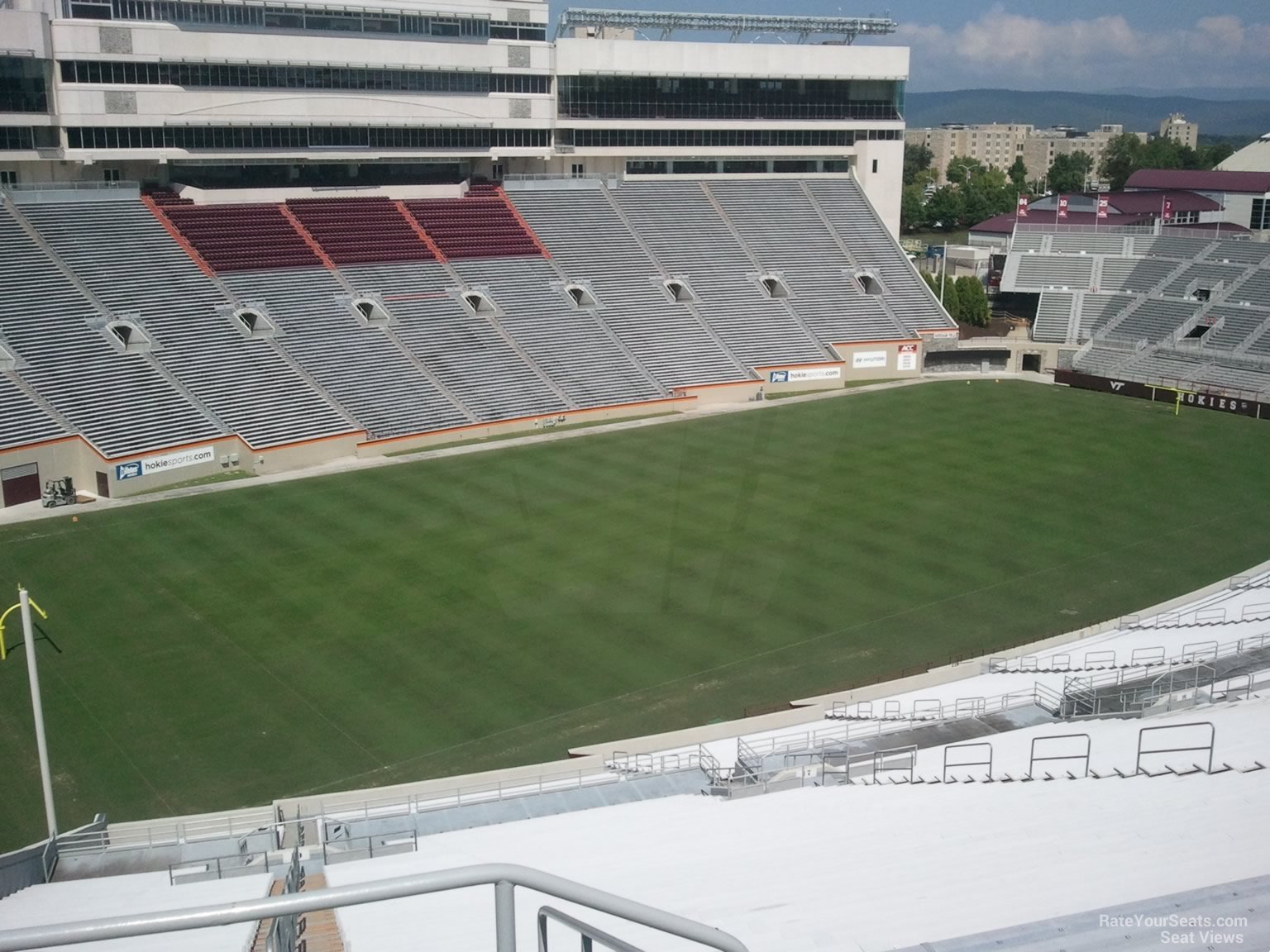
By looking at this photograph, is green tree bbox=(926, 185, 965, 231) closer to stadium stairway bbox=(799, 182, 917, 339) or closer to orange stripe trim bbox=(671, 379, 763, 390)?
stadium stairway bbox=(799, 182, 917, 339)

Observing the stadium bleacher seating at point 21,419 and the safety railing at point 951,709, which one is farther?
the stadium bleacher seating at point 21,419

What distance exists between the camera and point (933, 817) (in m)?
14.0

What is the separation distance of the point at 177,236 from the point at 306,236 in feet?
17.1

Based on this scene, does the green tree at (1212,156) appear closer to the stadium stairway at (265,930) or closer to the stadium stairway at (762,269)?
the stadium stairway at (762,269)

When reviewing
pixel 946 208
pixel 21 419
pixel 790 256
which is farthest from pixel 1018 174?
pixel 21 419

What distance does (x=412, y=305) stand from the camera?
4991 centimetres

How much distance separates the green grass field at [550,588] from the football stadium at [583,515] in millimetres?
158

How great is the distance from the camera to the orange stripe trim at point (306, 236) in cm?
5038

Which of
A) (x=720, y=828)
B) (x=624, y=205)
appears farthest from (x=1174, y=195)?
(x=720, y=828)

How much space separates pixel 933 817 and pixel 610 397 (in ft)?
116

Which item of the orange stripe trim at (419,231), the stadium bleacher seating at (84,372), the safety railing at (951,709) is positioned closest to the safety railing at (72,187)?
the stadium bleacher seating at (84,372)

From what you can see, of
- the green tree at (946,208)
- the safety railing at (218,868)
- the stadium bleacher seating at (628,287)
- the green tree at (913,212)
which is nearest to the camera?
the safety railing at (218,868)

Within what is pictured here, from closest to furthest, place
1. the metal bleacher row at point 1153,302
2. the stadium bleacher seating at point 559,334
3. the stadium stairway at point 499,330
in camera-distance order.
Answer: the stadium stairway at point 499,330 → the stadium bleacher seating at point 559,334 → the metal bleacher row at point 1153,302

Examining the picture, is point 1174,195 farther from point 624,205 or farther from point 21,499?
point 21,499
